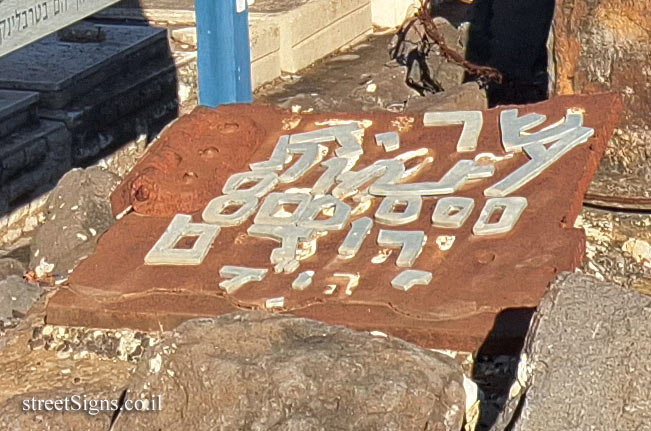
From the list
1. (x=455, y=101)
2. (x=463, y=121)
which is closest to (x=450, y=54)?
(x=455, y=101)

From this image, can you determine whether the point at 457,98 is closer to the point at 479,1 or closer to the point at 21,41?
the point at 479,1

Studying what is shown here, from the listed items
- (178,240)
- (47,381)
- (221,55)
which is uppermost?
(178,240)

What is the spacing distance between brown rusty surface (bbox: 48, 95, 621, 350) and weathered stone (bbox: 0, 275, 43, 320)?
52 centimetres

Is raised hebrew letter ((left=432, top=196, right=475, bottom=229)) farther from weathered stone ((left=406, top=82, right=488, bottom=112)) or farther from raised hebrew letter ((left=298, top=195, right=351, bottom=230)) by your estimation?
weathered stone ((left=406, top=82, right=488, bottom=112))

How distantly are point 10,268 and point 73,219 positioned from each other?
273 millimetres

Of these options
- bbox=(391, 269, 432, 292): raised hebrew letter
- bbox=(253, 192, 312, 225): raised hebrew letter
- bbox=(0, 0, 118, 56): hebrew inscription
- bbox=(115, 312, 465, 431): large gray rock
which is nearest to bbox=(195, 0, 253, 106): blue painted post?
bbox=(0, 0, 118, 56): hebrew inscription

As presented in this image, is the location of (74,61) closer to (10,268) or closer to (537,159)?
(10,268)

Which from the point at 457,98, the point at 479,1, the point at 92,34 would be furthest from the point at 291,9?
the point at 457,98

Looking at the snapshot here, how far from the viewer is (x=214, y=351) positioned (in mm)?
2619

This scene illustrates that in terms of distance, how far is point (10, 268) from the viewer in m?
4.68

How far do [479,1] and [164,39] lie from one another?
1.89m

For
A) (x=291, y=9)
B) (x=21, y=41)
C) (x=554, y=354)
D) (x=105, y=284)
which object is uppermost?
(x=21, y=41)

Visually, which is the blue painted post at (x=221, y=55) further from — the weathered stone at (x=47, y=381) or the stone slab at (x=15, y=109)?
the weathered stone at (x=47, y=381)

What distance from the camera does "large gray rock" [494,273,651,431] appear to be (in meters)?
2.30
